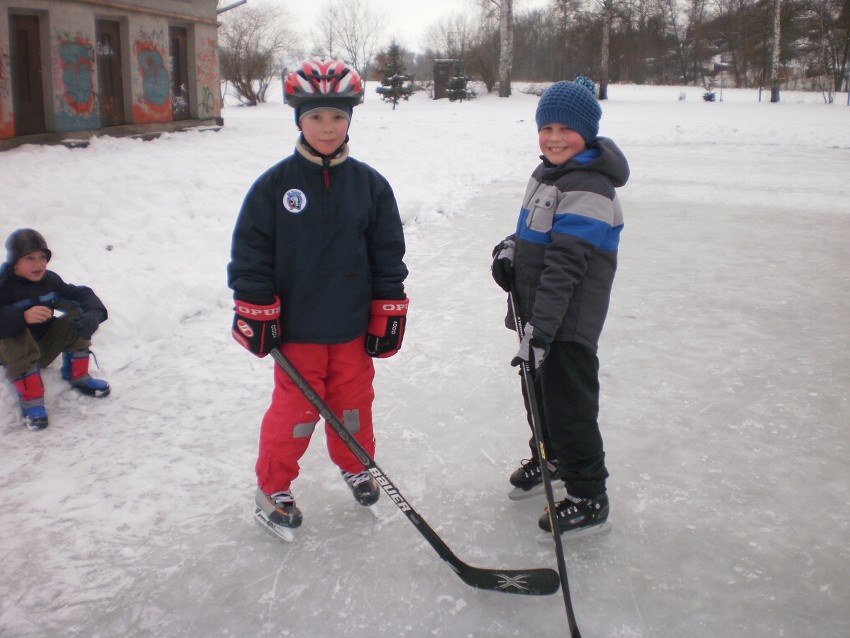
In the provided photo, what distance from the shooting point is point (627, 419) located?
11.8ft

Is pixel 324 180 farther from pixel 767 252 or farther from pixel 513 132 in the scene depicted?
pixel 513 132

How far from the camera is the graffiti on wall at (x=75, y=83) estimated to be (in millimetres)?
12969

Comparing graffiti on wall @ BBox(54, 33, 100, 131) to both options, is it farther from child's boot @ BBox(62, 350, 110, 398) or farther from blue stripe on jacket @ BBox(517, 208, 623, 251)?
blue stripe on jacket @ BBox(517, 208, 623, 251)

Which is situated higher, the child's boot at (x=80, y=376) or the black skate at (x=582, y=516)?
the child's boot at (x=80, y=376)

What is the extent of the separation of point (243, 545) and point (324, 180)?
4.39ft

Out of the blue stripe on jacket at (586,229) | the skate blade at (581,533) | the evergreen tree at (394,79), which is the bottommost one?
the skate blade at (581,533)

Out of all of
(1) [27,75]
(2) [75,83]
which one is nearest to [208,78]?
(2) [75,83]

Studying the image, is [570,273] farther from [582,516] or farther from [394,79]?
[394,79]

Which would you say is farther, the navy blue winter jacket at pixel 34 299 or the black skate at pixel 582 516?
the navy blue winter jacket at pixel 34 299

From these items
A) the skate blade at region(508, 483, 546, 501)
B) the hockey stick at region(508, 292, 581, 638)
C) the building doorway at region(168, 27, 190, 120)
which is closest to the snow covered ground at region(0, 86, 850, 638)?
the skate blade at region(508, 483, 546, 501)

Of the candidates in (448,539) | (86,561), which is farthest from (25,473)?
(448,539)

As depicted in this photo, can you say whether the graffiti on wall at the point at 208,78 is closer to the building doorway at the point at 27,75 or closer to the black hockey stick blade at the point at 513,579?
the building doorway at the point at 27,75

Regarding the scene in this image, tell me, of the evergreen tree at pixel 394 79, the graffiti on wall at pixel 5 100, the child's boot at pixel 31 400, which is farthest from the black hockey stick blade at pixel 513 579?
the evergreen tree at pixel 394 79

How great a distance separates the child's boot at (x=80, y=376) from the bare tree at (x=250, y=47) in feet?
115
